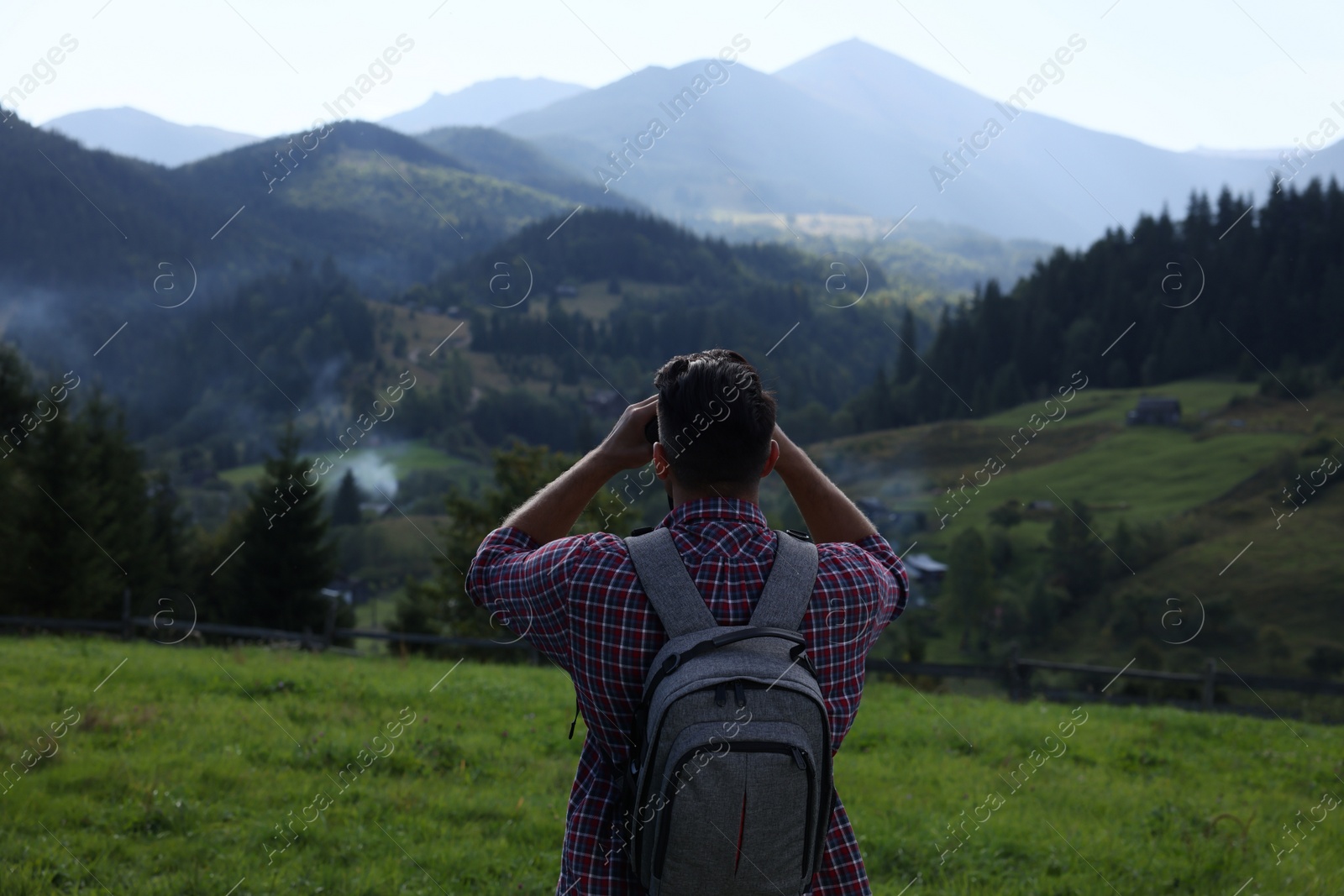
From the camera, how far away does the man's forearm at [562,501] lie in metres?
1.99

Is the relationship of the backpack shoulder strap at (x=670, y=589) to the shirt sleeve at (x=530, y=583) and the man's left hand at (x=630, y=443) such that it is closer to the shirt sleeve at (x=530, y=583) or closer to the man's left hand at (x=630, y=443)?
the shirt sleeve at (x=530, y=583)

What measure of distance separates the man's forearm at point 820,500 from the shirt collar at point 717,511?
0.25 m

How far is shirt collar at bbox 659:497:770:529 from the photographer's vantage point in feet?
6.03

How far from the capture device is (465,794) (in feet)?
18.2

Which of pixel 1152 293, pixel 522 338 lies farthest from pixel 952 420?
pixel 522 338

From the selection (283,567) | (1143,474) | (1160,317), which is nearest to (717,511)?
(283,567)

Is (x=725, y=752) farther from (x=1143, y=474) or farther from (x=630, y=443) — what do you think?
(x=1143, y=474)

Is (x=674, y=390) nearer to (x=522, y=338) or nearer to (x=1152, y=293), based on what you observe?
(x=1152, y=293)

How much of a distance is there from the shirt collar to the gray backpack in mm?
121

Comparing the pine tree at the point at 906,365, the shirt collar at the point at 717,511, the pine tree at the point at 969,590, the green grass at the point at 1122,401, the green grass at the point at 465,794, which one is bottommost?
the pine tree at the point at 969,590

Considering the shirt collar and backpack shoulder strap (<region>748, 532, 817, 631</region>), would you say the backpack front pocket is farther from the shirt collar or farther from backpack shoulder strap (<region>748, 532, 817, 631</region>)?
the shirt collar

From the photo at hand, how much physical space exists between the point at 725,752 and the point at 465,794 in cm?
447

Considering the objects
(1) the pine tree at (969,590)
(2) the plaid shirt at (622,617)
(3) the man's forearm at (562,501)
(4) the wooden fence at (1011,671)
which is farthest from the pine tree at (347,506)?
(2) the plaid shirt at (622,617)

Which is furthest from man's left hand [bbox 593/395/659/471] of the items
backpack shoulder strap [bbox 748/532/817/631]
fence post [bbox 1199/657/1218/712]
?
fence post [bbox 1199/657/1218/712]
